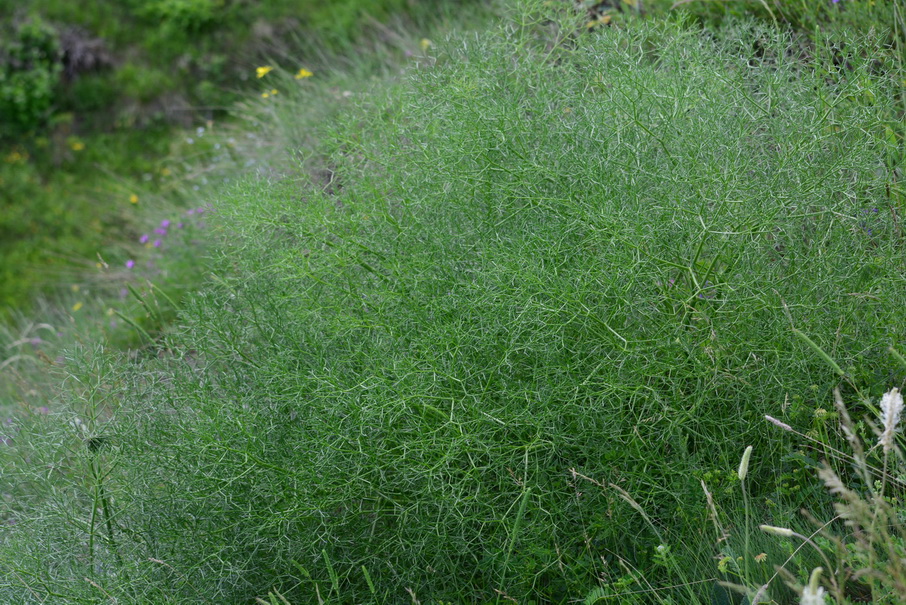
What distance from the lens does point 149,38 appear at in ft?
27.2

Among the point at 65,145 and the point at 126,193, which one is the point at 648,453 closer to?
the point at 126,193

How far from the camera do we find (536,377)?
6.72ft

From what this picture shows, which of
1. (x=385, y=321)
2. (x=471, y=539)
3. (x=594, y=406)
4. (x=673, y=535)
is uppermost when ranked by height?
(x=385, y=321)

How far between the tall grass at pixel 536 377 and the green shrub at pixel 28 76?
6.85 meters

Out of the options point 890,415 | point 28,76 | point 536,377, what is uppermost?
point 28,76

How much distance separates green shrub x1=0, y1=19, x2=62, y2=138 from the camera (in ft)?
26.9

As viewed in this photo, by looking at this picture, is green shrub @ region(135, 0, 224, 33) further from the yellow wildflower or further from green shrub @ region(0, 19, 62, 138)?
the yellow wildflower

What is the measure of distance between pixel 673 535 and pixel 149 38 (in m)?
7.67

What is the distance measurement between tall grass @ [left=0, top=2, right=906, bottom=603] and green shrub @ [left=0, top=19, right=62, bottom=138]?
6.85 meters

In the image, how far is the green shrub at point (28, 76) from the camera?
821 cm

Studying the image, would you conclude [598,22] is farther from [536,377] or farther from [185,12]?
[185,12]

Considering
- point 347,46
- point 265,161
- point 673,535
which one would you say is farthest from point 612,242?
point 347,46

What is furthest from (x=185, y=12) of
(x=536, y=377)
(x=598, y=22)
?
(x=536, y=377)

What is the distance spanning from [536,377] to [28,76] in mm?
7855
